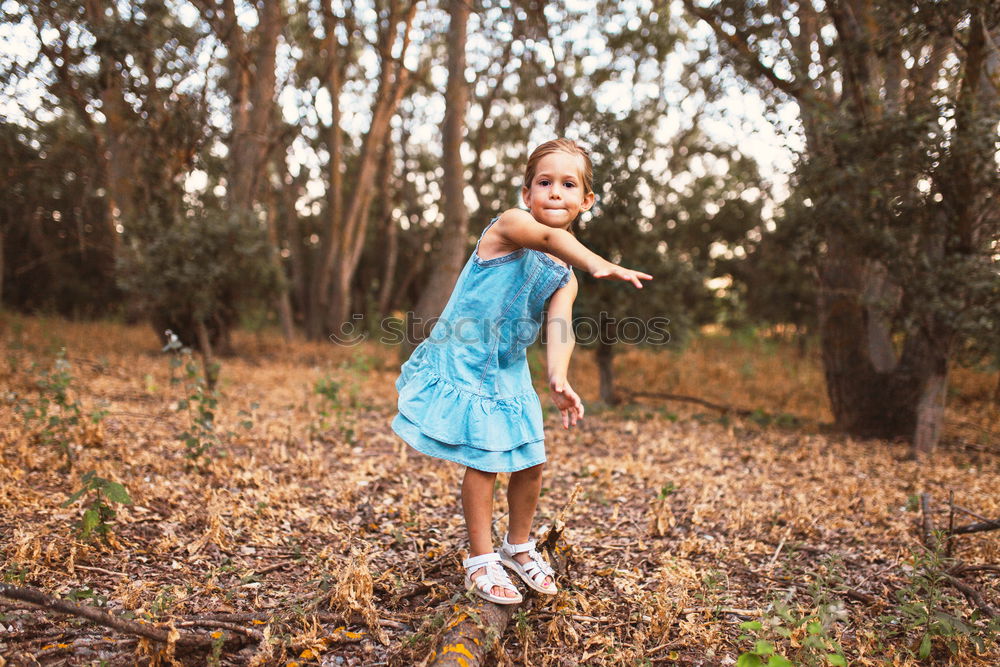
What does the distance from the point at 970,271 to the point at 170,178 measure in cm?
771

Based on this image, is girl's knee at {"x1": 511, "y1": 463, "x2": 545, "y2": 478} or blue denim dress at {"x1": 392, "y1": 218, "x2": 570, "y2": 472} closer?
blue denim dress at {"x1": 392, "y1": 218, "x2": 570, "y2": 472}

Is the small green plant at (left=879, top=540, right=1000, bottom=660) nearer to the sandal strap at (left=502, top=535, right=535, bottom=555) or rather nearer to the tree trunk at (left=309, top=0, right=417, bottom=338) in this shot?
the sandal strap at (left=502, top=535, right=535, bottom=555)

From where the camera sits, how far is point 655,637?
2434 millimetres

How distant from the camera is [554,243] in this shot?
2105mm

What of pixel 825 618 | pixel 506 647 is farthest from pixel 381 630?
pixel 825 618

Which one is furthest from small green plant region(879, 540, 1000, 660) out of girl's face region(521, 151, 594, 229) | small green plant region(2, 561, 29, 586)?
small green plant region(2, 561, 29, 586)

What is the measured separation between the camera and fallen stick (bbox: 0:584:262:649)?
1.82 meters

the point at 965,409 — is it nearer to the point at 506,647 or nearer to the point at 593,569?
the point at 593,569

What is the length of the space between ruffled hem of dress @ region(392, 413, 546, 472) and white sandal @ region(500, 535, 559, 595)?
14.9 inches

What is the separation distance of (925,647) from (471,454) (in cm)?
161

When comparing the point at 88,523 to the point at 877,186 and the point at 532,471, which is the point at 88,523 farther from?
the point at 877,186

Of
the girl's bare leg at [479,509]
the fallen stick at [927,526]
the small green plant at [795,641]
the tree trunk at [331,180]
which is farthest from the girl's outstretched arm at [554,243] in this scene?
the tree trunk at [331,180]

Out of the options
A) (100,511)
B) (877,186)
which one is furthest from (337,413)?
(877,186)

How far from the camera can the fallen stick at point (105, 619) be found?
1817 millimetres
